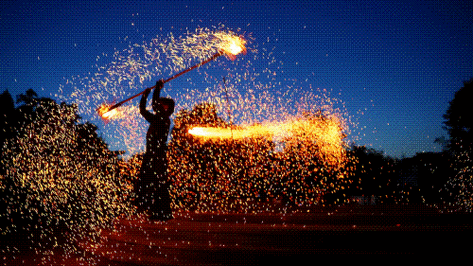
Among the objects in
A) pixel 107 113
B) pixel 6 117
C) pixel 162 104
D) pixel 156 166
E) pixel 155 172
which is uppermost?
pixel 6 117

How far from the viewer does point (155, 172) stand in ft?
20.0

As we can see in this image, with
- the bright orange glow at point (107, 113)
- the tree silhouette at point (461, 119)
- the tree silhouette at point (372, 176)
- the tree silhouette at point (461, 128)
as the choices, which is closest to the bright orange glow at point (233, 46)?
the bright orange glow at point (107, 113)

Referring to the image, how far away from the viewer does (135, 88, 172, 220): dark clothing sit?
5949 mm

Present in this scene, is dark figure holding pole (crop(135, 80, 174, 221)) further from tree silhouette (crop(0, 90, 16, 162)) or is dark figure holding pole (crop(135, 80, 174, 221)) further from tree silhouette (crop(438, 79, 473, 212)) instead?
tree silhouette (crop(438, 79, 473, 212))

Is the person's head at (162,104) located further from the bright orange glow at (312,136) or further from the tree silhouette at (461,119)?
the tree silhouette at (461,119)

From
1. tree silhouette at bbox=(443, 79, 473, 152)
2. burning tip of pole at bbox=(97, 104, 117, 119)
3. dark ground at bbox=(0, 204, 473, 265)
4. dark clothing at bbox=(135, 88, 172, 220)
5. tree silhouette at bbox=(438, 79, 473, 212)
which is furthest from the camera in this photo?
tree silhouette at bbox=(443, 79, 473, 152)

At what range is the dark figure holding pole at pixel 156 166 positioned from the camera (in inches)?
234

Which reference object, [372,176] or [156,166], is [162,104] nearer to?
[156,166]

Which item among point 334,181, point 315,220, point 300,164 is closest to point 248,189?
point 300,164

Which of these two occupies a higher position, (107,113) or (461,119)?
(461,119)

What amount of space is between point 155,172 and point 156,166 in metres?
0.13

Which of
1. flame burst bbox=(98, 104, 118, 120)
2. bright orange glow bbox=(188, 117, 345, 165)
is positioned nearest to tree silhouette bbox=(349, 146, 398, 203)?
bright orange glow bbox=(188, 117, 345, 165)

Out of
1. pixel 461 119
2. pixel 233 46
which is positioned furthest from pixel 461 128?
pixel 233 46

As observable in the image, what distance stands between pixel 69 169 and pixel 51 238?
14.6ft
